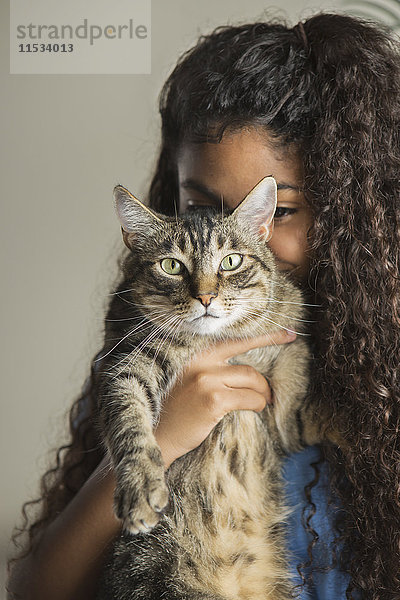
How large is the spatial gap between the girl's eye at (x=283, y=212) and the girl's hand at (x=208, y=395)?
0.23 metres

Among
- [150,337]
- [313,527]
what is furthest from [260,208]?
[313,527]

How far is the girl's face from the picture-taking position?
114cm

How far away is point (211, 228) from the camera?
3.69 ft

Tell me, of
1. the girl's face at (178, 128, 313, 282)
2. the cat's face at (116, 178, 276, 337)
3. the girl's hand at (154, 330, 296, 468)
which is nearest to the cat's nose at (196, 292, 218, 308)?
the cat's face at (116, 178, 276, 337)

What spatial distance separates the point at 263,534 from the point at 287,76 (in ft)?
2.85

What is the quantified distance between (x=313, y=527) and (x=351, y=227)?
1.90ft

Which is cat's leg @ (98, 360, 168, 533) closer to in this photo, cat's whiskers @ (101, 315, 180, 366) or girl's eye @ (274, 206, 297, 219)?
cat's whiskers @ (101, 315, 180, 366)

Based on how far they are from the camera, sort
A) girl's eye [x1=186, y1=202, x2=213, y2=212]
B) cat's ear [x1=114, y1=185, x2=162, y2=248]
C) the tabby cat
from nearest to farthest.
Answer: the tabby cat, cat's ear [x1=114, y1=185, x2=162, y2=248], girl's eye [x1=186, y1=202, x2=213, y2=212]

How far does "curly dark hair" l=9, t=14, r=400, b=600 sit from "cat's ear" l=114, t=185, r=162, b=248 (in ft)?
0.64

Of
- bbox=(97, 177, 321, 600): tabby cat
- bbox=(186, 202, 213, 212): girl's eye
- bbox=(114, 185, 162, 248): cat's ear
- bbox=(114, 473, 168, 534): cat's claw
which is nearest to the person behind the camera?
bbox=(114, 473, 168, 534): cat's claw

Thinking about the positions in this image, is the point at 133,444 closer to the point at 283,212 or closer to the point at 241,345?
the point at 241,345

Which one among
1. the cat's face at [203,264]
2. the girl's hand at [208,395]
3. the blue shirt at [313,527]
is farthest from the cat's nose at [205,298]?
the blue shirt at [313,527]

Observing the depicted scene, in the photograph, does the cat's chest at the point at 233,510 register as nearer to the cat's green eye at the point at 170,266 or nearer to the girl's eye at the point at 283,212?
the cat's green eye at the point at 170,266

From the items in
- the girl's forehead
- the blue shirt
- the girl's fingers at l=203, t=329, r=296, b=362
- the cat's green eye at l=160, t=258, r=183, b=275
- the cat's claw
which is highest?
the girl's forehead
